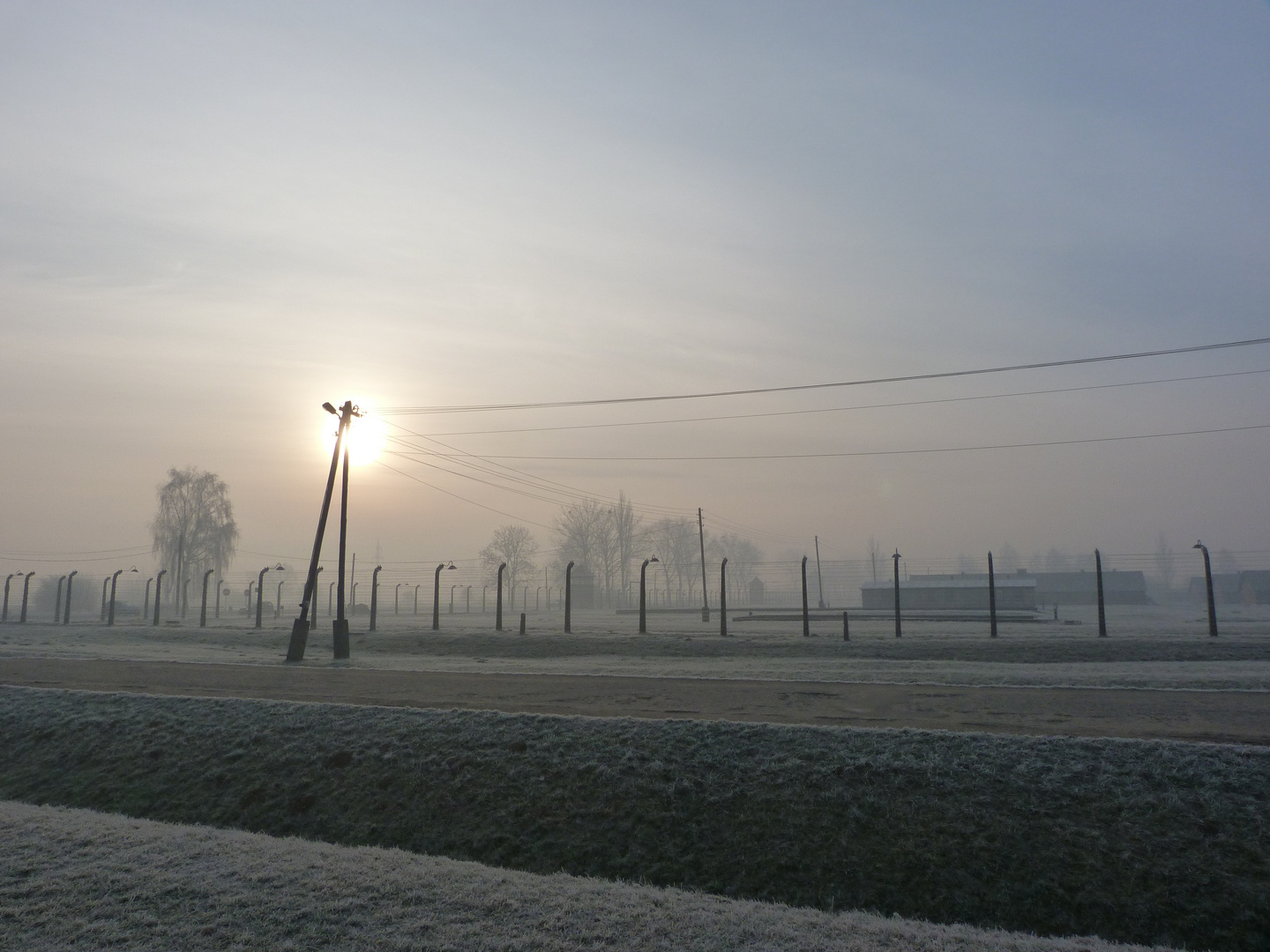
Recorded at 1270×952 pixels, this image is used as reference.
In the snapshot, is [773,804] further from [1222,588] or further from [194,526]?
[1222,588]

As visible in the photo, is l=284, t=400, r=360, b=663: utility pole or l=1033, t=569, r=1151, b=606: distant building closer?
l=284, t=400, r=360, b=663: utility pole

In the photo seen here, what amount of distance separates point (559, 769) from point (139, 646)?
2286 centimetres

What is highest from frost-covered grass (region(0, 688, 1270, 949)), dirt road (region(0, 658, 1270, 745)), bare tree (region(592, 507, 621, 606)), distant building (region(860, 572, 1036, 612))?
bare tree (region(592, 507, 621, 606))

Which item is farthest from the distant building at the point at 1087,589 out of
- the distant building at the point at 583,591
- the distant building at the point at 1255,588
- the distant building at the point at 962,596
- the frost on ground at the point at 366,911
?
the frost on ground at the point at 366,911

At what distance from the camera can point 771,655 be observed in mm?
21516

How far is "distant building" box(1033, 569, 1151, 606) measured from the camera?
9125 centimetres

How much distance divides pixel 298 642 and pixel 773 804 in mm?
17716

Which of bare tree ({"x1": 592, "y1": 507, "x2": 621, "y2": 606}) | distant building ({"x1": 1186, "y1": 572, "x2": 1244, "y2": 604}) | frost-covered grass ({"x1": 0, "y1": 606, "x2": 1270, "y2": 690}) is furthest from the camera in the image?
bare tree ({"x1": 592, "y1": 507, "x2": 621, "y2": 606})

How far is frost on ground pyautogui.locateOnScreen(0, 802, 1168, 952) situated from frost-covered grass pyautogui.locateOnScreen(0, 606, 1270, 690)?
361 inches

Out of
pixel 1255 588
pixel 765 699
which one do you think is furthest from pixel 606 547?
pixel 765 699

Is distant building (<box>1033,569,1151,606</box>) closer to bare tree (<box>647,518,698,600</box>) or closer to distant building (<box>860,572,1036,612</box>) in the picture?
distant building (<box>860,572,1036,612</box>)

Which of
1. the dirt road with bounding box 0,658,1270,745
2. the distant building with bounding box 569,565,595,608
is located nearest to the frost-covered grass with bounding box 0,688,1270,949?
the dirt road with bounding box 0,658,1270,745

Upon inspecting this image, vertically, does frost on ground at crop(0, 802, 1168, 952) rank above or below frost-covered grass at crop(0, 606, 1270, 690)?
below

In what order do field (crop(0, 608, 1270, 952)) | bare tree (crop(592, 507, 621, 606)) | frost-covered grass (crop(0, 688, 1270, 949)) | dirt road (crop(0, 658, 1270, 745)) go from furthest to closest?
bare tree (crop(592, 507, 621, 606)), dirt road (crop(0, 658, 1270, 745)), frost-covered grass (crop(0, 688, 1270, 949)), field (crop(0, 608, 1270, 952))
